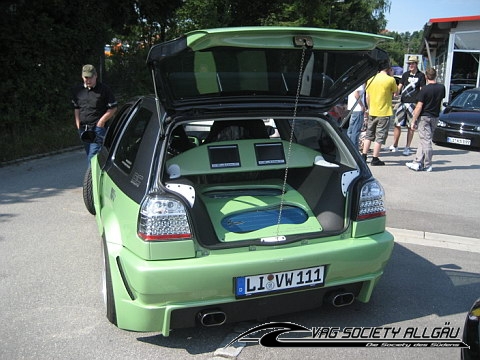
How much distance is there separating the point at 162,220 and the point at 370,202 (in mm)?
1489

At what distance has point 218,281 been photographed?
2812 millimetres

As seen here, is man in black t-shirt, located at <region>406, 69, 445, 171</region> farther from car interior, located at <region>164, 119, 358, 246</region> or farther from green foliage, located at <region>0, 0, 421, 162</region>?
green foliage, located at <region>0, 0, 421, 162</region>

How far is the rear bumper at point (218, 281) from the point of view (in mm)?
2773

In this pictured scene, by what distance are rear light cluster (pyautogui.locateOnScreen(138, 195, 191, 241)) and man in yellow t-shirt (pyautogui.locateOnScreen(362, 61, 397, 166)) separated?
6739mm

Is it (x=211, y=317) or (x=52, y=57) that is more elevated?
(x=52, y=57)

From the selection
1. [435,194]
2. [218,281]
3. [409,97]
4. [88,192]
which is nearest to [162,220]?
[218,281]

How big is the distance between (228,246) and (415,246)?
9.73ft

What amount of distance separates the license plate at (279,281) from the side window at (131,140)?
121 cm

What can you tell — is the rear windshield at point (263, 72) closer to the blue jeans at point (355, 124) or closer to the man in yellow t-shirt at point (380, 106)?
the blue jeans at point (355, 124)

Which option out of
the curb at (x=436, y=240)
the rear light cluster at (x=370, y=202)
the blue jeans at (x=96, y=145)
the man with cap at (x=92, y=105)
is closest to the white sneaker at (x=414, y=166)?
the curb at (x=436, y=240)

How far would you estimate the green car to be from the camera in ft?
9.31

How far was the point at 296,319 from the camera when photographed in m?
3.43

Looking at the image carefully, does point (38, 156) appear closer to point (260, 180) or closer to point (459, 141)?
point (260, 180)

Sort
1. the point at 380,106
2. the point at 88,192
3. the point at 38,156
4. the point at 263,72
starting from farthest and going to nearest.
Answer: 1. the point at 38,156
2. the point at 380,106
3. the point at 88,192
4. the point at 263,72
